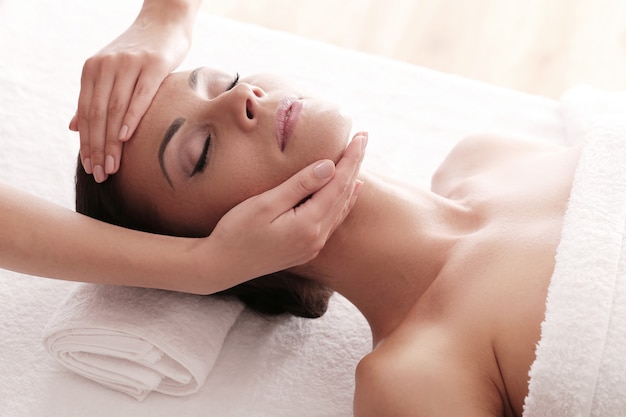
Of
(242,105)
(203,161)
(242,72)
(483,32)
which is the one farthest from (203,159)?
(483,32)

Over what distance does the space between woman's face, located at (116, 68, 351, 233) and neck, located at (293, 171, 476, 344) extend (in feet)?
0.62

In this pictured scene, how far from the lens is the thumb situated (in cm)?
138

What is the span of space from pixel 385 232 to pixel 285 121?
1.00 ft

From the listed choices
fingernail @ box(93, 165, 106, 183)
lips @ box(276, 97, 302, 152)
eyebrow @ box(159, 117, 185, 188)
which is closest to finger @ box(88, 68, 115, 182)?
fingernail @ box(93, 165, 106, 183)

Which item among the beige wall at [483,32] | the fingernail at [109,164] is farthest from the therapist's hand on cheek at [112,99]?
the beige wall at [483,32]

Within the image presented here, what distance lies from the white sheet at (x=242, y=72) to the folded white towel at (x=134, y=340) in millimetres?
45

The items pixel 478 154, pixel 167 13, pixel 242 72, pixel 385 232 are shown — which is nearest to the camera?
pixel 385 232

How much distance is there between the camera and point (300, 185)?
1386 mm

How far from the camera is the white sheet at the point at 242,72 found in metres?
1.58

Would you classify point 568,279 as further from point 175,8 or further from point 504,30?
point 504,30

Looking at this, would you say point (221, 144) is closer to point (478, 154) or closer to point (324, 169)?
point (324, 169)

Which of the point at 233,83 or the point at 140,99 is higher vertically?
the point at 233,83

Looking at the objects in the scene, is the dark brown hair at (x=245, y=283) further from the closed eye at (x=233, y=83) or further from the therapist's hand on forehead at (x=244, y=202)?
the closed eye at (x=233, y=83)

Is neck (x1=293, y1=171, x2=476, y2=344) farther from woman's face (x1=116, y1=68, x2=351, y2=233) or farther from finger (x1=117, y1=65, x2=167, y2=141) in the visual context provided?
finger (x1=117, y1=65, x2=167, y2=141)
